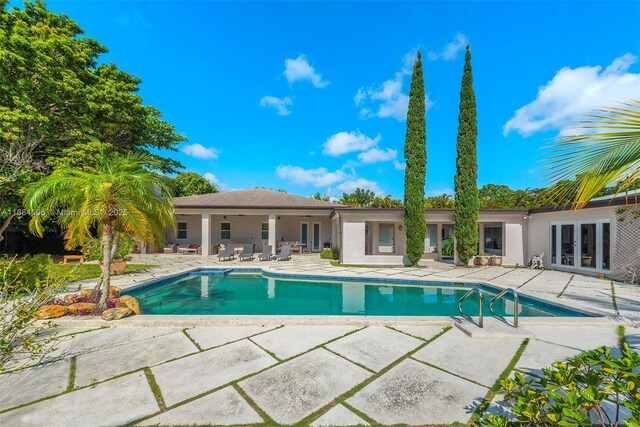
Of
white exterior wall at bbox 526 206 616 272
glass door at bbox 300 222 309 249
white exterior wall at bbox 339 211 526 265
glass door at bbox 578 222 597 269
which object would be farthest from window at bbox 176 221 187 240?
glass door at bbox 578 222 597 269

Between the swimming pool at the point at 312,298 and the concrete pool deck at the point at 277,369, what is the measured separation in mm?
1977

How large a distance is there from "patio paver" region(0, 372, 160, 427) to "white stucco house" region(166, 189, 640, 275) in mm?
11647

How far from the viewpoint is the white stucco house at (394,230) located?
1074 centimetres

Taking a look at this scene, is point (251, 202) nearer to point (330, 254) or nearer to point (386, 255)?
point (330, 254)

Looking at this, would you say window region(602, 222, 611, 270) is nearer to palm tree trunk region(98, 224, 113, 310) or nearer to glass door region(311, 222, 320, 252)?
glass door region(311, 222, 320, 252)

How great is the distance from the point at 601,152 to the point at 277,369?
13.5ft

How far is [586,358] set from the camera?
192 cm

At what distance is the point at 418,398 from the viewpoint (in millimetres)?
2939

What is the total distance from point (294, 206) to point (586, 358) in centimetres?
1560

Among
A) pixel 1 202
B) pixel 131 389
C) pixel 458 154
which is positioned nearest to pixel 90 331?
pixel 131 389

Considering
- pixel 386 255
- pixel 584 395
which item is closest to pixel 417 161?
pixel 386 255

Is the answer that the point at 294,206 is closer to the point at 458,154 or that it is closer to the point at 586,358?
the point at 458,154

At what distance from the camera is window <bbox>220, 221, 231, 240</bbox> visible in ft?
66.9

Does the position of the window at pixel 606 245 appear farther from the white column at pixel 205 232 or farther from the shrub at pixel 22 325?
the white column at pixel 205 232
